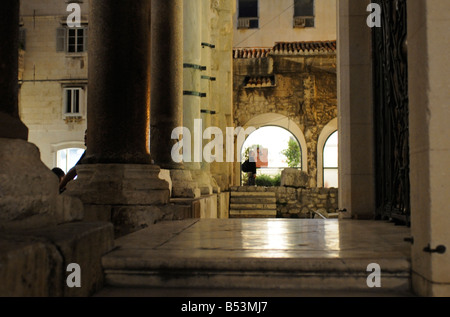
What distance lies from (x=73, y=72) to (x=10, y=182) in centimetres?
1825

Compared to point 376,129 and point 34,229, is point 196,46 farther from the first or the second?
point 34,229

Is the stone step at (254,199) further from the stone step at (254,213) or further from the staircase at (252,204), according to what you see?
the stone step at (254,213)

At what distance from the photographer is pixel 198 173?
8992 millimetres

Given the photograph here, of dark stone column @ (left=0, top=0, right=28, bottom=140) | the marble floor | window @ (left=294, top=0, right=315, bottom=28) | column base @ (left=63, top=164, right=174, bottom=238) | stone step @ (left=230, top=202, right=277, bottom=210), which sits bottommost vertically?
stone step @ (left=230, top=202, right=277, bottom=210)

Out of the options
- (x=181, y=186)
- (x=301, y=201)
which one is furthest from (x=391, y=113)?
(x=301, y=201)

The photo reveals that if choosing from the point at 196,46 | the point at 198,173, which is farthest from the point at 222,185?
the point at 196,46

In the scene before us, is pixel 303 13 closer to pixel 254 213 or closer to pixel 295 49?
pixel 295 49

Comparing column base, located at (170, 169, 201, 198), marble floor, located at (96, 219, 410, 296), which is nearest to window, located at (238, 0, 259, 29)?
column base, located at (170, 169, 201, 198)

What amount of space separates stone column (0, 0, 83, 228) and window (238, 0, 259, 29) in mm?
23688

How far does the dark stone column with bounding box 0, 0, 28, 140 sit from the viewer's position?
242cm

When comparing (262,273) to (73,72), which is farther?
(73,72)

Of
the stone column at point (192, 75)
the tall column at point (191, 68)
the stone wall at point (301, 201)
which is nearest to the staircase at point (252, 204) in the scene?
the stone wall at point (301, 201)

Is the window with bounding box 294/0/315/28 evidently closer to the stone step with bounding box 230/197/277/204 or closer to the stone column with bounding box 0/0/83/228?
the stone step with bounding box 230/197/277/204
